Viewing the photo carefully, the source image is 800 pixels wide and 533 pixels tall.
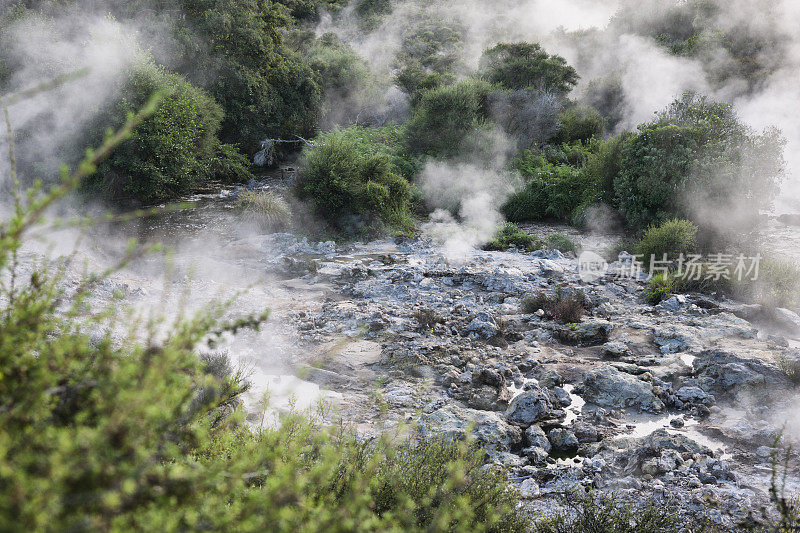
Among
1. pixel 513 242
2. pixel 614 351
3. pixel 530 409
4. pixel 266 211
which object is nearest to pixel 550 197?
pixel 513 242

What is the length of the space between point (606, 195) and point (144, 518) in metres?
12.7

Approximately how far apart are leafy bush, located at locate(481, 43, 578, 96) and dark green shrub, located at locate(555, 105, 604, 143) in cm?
173

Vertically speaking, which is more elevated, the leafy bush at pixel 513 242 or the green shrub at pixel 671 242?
the green shrub at pixel 671 242

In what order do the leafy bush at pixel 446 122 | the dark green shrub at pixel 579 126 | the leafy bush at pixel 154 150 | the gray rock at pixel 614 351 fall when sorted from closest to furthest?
the gray rock at pixel 614 351
the leafy bush at pixel 154 150
the leafy bush at pixel 446 122
the dark green shrub at pixel 579 126

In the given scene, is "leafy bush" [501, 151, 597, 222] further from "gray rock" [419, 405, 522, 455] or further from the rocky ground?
"gray rock" [419, 405, 522, 455]

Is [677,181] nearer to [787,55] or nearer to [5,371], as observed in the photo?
[5,371]

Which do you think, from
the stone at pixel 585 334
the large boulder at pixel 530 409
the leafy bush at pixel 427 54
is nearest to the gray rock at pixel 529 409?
the large boulder at pixel 530 409

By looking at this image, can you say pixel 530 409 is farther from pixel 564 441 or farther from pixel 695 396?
pixel 695 396

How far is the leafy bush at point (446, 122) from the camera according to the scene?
48.6 feet

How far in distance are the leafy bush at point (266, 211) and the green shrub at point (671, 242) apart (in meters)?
7.75

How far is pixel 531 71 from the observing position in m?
19.0

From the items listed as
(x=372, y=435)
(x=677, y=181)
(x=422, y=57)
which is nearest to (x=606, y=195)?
(x=677, y=181)

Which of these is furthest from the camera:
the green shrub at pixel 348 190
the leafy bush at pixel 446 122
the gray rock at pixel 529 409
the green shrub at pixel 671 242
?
the leafy bush at pixel 446 122

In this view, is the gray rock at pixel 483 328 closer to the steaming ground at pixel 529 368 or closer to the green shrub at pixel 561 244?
the steaming ground at pixel 529 368
